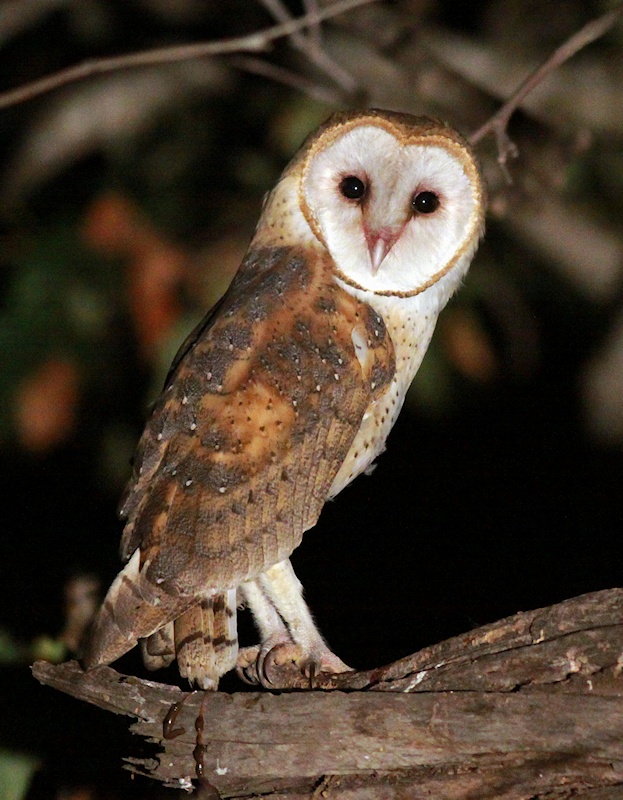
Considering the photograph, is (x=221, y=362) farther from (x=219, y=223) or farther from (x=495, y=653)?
(x=219, y=223)

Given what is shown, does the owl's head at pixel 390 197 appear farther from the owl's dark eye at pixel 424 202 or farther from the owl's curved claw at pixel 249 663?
the owl's curved claw at pixel 249 663

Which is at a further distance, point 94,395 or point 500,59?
point 94,395

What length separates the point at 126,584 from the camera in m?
1.83

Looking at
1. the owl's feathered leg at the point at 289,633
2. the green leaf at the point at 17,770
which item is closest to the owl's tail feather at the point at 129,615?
the owl's feathered leg at the point at 289,633

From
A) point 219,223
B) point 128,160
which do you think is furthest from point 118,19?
point 219,223

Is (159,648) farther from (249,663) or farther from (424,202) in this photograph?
(424,202)

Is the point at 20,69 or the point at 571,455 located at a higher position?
the point at 20,69

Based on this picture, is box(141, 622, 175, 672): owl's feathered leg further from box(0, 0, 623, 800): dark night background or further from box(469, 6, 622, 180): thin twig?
box(469, 6, 622, 180): thin twig

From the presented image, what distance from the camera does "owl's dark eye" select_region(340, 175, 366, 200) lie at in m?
2.05

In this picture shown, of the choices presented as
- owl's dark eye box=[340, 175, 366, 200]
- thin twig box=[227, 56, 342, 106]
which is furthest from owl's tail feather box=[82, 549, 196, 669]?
thin twig box=[227, 56, 342, 106]

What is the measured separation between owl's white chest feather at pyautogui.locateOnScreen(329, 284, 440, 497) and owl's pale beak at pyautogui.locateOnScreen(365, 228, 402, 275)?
0.10 metres

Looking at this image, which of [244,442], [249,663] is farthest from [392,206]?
[249,663]

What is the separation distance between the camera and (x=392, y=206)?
202cm

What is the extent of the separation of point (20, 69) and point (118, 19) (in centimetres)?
48
